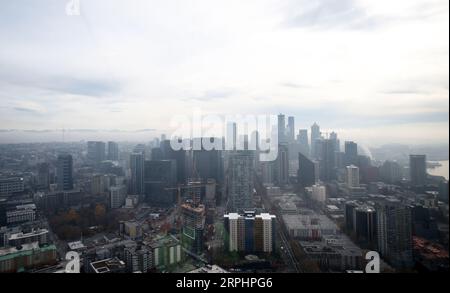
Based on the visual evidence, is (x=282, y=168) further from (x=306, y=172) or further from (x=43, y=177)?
(x=43, y=177)

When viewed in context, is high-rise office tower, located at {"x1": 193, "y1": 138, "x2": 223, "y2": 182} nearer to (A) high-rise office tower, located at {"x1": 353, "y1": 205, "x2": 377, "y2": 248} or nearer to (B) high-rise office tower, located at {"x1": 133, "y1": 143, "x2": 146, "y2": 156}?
(B) high-rise office tower, located at {"x1": 133, "y1": 143, "x2": 146, "y2": 156}

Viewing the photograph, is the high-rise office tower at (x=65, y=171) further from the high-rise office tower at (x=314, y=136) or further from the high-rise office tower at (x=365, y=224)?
the high-rise office tower at (x=365, y=224)

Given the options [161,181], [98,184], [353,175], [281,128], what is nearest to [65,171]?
[98,184]

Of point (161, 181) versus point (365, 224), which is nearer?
point (365, 224)

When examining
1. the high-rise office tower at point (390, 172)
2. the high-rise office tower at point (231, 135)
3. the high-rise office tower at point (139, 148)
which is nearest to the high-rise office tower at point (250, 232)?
the high-rise office tower at point (231, 135)

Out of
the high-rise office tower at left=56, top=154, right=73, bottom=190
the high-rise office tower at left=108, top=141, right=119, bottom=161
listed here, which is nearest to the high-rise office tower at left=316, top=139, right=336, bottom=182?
the high-rise office tower at left=108, top=141, right=119, bottom=161
